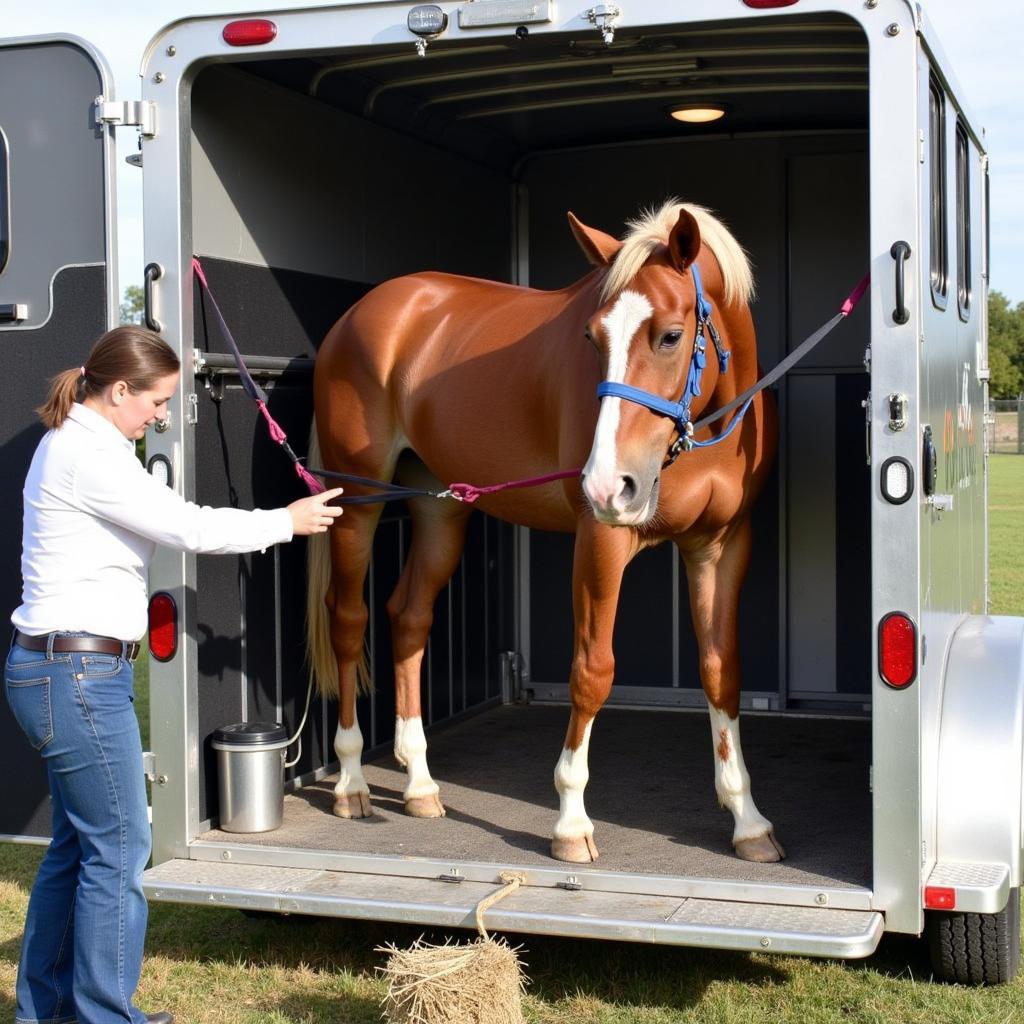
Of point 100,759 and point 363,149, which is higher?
point 363,149

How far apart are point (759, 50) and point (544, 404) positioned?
1.22 metres

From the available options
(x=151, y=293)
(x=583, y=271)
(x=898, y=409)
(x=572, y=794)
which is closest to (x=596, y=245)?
(x=898, y=409)

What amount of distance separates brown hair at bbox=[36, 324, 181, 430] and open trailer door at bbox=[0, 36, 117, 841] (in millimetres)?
1171

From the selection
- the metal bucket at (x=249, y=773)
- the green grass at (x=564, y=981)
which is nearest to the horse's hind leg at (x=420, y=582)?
the metal bucket at (x=249, y=773)

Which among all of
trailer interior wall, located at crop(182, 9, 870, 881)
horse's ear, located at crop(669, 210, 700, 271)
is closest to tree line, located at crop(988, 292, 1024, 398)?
trailer interior wall, located at crop(182, 9, 870, 881)

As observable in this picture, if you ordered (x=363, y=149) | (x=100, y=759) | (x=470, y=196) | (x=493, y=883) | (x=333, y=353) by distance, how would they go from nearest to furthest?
(x=100, y=759)
(x=493, y=883)
(x=333, y=353)
(x=363, y=149)
(x=470, y=196)

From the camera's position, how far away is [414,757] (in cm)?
453

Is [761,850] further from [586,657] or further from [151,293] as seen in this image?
[151,293]

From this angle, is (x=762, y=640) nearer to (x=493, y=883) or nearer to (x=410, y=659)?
(x=410, y=659)

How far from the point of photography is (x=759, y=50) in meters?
4.15

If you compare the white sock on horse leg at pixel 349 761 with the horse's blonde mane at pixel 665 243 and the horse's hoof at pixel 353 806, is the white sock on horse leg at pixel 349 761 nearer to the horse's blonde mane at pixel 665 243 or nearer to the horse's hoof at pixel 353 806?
the horse's hoof at pixel 353 806

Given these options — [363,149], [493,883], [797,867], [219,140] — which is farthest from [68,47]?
[797,867]

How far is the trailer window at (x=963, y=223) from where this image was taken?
15.1 ft

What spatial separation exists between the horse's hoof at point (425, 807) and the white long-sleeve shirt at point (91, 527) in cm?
149
